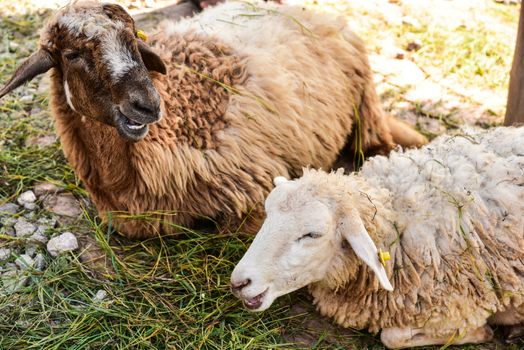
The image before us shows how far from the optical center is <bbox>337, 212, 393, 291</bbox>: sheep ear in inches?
120

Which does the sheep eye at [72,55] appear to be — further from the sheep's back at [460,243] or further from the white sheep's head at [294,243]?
the sheep's back at [460,243]

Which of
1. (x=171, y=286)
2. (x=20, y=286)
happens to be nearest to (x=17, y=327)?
(x=20, y=286)

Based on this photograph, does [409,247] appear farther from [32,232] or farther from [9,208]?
[9,208]

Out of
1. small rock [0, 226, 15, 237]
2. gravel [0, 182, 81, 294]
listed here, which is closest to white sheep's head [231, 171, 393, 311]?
gravel [0, 182, 81, 294]

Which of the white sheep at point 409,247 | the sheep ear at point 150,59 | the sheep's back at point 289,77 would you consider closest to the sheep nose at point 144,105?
the sheep ear at point 150,59

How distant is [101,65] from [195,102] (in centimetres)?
84

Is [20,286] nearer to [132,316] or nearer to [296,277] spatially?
[132,316]

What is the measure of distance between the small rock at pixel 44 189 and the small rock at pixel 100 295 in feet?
3.78

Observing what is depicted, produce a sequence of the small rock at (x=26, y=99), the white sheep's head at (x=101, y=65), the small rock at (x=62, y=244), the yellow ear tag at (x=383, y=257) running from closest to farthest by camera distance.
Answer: the yellow ear tag at (x=383, y=257), the white sheep's head at (x=101, y=65), the small rock at (x=62, y=244), the small rock at (x=26, y=99)

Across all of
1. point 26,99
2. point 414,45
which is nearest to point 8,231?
point 26,99

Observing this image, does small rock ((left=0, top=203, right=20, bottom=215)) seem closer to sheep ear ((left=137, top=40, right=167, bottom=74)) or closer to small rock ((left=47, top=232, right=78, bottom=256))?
small rock ((left=47, top=232, right=78, bottom=256))

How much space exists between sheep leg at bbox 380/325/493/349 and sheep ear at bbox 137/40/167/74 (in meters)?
2.11

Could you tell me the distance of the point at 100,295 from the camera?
12.8ft

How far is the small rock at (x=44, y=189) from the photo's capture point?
4715 millimetres
